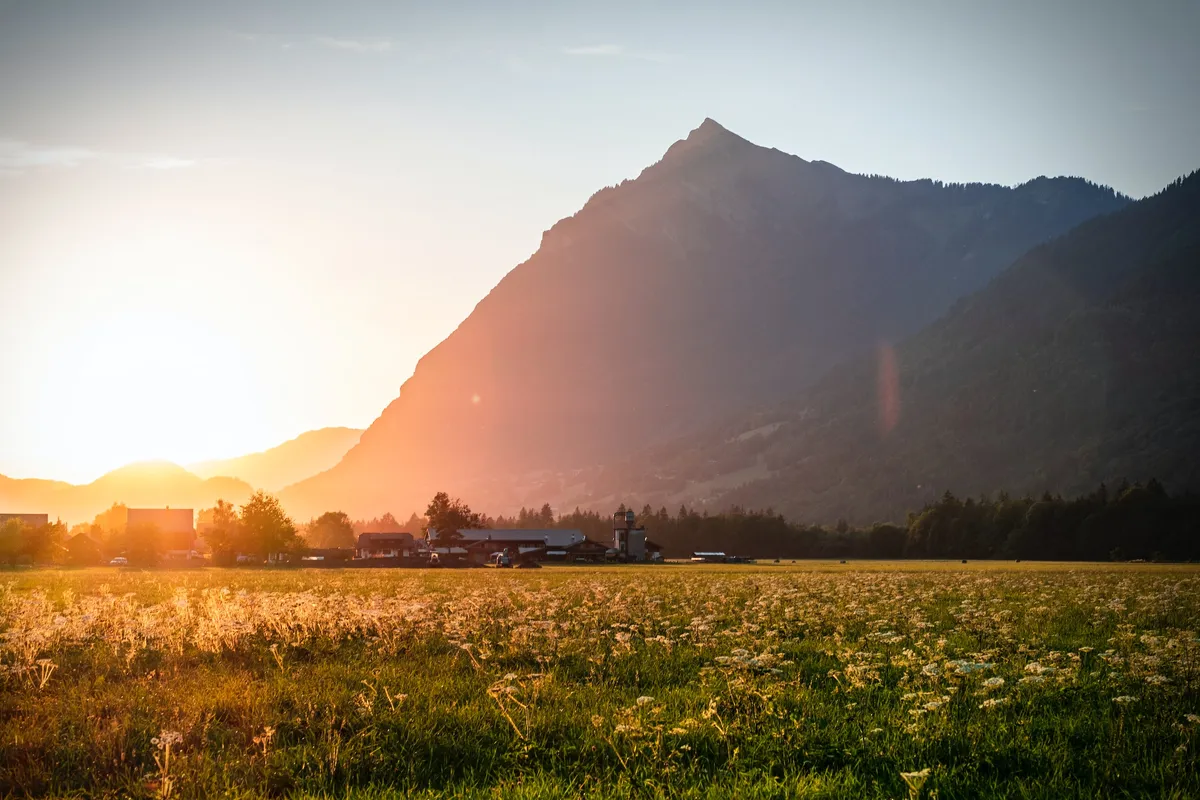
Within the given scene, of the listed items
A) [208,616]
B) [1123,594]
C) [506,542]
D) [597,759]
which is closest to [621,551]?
[506,542]

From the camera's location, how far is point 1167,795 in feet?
29.1

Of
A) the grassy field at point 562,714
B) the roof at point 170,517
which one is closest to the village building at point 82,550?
the roof at point 170,517

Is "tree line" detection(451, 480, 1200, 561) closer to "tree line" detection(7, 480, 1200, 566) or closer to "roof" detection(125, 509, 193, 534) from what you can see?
"tree line" detection(7, 480, 1200, 566)

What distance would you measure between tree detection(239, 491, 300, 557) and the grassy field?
118921 millimetres

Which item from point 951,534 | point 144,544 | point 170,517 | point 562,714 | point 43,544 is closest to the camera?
point 562,714

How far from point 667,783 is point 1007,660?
10.0m

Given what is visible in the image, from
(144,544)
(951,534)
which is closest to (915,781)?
(144,544)

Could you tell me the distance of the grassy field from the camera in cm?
918

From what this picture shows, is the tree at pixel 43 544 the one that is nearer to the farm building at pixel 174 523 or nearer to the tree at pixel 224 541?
the tree at pixel 224 541

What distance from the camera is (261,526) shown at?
132 m

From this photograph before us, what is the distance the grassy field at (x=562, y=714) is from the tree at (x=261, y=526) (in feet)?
390

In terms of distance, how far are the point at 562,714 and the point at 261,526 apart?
433ft

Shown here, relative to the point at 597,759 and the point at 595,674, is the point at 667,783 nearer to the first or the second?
the point at 597,759

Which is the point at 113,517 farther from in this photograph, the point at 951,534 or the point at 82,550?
the point at 951,534
